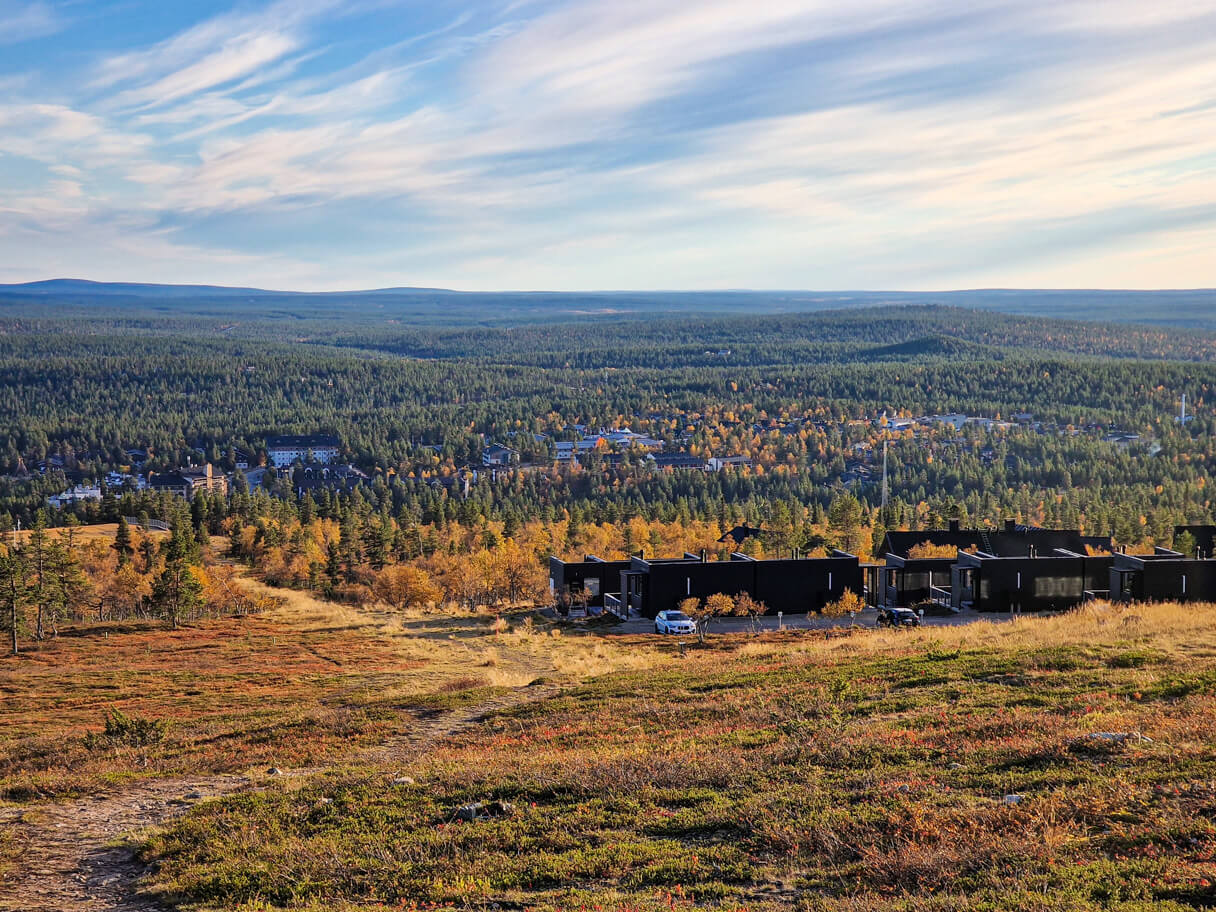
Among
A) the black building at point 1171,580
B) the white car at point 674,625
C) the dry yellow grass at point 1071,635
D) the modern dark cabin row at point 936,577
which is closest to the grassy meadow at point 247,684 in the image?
the white car at point 674,625

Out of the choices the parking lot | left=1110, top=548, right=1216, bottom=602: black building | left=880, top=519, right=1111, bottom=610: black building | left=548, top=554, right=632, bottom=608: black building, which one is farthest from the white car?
left=1110, top=548, right=1216, bottom=602: black building

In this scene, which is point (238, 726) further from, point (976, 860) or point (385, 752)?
point (976, 860)

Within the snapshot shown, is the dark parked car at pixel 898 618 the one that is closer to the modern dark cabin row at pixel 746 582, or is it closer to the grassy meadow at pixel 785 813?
the modern dark cabin row at pixel 746 582

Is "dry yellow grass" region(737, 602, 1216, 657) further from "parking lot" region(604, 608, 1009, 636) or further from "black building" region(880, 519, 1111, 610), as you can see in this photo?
"black building" region(880, 519, 1111, 610)

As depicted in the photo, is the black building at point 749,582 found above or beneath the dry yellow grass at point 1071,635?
beneath

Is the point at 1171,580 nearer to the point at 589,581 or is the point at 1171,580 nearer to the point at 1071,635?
the point at 1071,635
